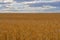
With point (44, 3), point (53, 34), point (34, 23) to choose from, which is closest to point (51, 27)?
point (53, 34)

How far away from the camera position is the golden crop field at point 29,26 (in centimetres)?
158

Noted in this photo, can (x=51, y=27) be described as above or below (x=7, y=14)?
below

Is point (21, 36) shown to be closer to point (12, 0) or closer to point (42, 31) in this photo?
point (42, 31)

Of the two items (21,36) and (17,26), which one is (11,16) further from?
(21,36)

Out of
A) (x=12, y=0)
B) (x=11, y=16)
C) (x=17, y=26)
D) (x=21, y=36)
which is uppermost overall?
(x=12, y=0)

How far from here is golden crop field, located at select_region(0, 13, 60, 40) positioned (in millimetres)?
1575

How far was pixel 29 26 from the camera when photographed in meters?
1.60

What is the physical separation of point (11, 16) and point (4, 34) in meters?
0.22

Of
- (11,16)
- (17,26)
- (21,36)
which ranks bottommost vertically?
(21,36)

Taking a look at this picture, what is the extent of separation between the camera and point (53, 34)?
1.61 metres

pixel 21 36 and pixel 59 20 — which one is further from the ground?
pixel 59 20

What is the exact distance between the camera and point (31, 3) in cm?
171

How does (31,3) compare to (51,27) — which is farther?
(31,3)

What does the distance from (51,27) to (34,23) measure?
190mm
